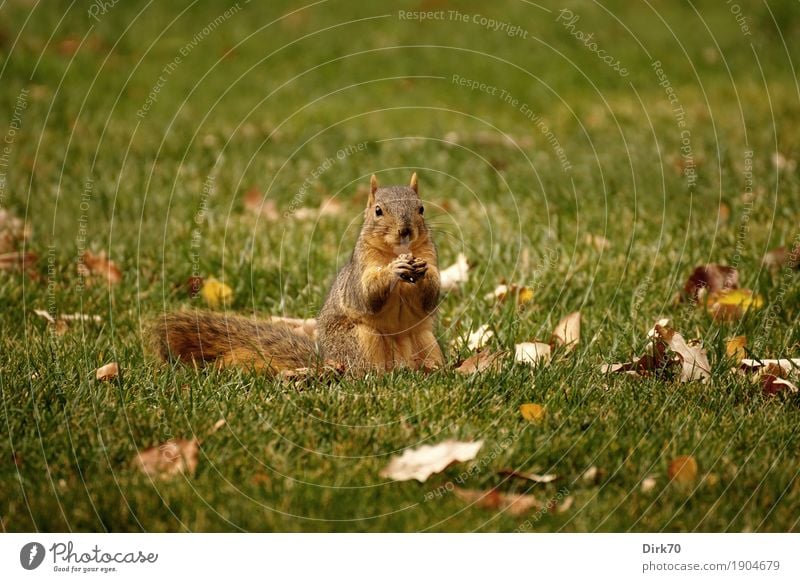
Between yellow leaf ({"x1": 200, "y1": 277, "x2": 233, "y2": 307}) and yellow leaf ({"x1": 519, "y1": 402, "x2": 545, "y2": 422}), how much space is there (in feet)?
5.06

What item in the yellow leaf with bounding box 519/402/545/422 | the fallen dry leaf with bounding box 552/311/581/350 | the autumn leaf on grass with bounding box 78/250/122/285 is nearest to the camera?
the yellow leaf with bounding box 519/402/545/422

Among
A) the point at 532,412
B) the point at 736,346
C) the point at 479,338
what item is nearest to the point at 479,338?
the point at 479,338

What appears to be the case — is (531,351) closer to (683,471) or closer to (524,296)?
(524,296)

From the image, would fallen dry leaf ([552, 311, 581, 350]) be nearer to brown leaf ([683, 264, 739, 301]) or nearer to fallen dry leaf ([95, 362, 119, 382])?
brown leaf ([683, 264, 739, 301])

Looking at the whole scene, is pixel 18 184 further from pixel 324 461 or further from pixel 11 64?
pixel 324 461

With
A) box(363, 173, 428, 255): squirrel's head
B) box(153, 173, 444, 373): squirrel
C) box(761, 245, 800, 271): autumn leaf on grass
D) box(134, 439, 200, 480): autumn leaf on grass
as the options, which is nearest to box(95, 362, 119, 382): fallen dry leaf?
box(153, 173, 444, 373): squirrel

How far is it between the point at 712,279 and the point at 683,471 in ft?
4.66

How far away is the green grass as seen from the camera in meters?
2.35

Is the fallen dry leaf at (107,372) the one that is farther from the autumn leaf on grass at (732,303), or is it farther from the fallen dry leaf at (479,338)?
the autumn leaf on grass at (732,303)

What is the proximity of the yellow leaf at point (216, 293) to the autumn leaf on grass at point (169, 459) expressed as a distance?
1349 mm

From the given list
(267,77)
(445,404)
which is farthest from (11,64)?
(445,404)

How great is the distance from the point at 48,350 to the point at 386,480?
129cm

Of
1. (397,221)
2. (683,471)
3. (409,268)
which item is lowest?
(683,471)

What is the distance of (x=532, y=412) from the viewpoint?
2.65 metres
